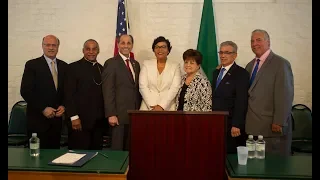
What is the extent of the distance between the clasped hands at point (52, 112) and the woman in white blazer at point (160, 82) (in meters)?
0.81

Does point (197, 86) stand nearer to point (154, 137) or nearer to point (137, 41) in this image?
point (154, 137)

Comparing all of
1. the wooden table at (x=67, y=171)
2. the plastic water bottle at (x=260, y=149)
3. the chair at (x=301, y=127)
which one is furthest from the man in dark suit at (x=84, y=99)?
the chair at (x=301, y=127)

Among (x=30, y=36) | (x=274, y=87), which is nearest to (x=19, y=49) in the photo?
(x=30, y=36)

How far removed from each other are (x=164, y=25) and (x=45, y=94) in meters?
1.71

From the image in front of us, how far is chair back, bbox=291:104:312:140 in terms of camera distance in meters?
3.64

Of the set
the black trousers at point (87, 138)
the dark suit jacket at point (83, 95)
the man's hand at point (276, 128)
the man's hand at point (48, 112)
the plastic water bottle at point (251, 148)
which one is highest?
the dark suit jacket at point (83, 95)

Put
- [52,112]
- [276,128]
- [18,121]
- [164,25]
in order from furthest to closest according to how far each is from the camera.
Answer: [164,25]
[18,121]
[52,112]
[276,128]

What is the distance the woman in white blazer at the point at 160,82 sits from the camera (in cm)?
291

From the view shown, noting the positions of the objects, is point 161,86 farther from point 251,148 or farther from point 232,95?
point 251,148

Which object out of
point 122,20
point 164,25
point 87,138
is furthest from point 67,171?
point 164,25

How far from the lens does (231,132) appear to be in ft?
9.27

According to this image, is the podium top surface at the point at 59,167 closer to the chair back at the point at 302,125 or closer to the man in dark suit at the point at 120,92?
the man in dark suit at the point at 120,92

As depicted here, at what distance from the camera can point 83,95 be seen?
3109mm

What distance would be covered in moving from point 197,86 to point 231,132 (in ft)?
1.68
